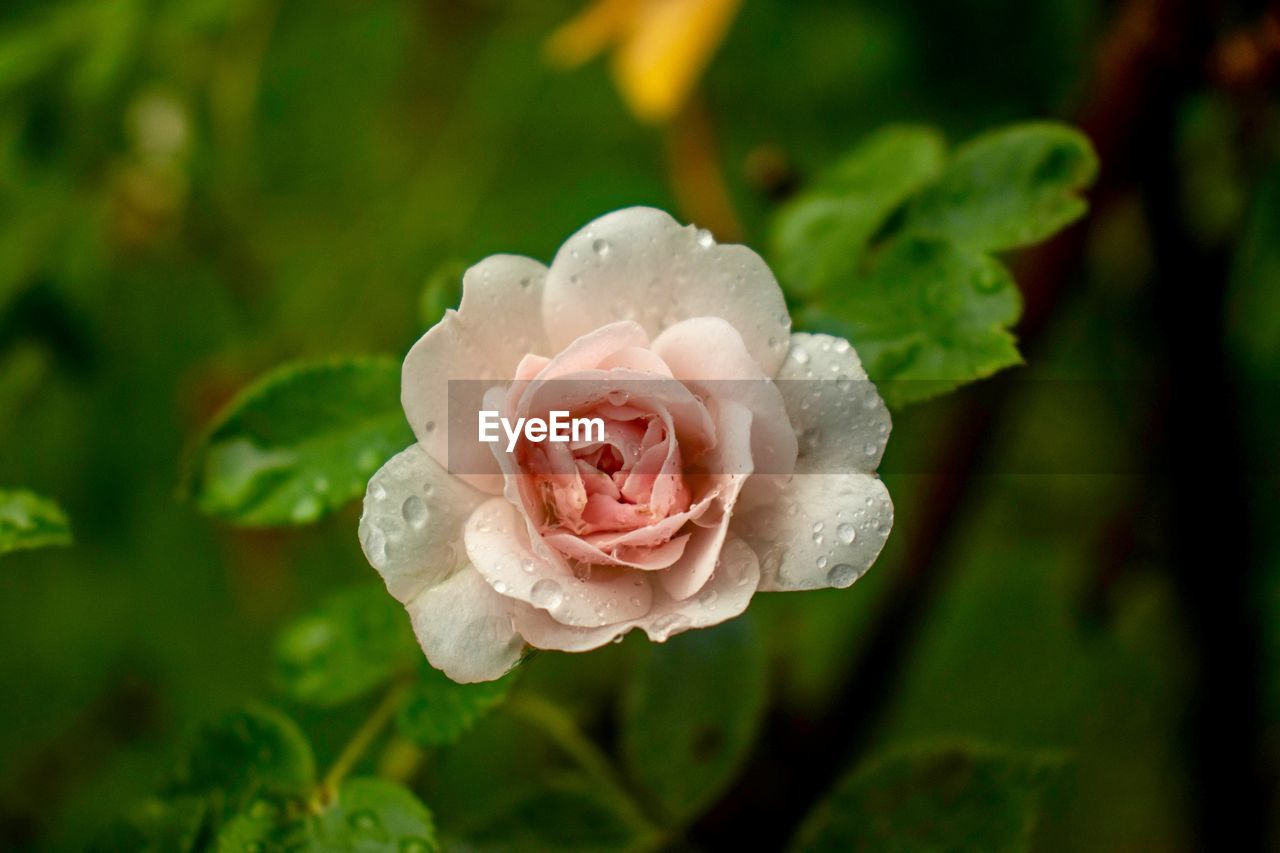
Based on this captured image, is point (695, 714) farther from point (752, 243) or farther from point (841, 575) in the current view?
point (752, 243)

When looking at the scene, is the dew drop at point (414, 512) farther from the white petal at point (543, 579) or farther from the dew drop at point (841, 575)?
the dew drop at point (841, 575)

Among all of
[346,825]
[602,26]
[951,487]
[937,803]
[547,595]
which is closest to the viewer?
[547,595]

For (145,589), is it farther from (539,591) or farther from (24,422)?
(539,591)

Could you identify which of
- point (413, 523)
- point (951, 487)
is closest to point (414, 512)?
point (413, 523)

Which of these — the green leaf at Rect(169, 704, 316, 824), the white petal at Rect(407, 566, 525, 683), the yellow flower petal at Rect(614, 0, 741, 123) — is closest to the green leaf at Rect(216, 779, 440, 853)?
the green leaf at Rect(169, 704, 316, 824)

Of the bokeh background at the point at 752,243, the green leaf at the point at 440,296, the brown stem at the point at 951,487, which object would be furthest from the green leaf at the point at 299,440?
the brown stem at the point at 951,487

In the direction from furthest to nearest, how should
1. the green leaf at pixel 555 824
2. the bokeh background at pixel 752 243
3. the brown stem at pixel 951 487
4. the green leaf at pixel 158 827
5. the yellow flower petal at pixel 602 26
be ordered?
1. the yellow flower petal at pixel 602 26
2. the bokeh background at pixel 752 243
3. the brown stem at pixel 951 487
4. the green leaf at pixel 555 824
5. the green leaf at pixel 158 827

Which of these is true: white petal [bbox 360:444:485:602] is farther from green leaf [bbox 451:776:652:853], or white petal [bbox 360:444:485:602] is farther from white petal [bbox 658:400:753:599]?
green leaf [bbox 451:776:652:853]
